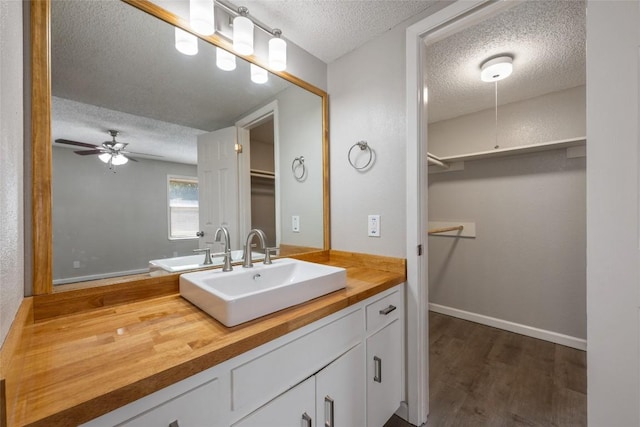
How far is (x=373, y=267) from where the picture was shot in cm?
153

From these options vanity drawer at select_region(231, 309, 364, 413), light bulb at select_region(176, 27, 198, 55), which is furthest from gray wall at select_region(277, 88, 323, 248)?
vanity drawer at select_region(231, 309, 364, 413)

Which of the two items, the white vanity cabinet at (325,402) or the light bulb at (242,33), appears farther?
the light bulb at (242,33)

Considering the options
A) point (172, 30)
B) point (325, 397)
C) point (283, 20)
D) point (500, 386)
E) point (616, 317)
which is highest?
point (283, 20)

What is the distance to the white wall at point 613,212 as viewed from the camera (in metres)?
0.84

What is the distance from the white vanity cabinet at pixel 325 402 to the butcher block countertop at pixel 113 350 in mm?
210

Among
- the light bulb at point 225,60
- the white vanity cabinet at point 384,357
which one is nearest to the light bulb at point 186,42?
the light bulb at point 225,60

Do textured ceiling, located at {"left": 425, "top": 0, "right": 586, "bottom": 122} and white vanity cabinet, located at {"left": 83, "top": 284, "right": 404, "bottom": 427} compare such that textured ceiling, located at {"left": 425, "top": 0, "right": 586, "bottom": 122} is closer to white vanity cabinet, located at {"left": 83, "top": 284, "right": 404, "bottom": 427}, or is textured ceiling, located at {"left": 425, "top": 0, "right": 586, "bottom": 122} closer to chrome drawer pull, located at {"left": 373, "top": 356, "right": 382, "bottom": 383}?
white vanity cabinet, located at {"left": 83, "top": 284, "right": 404, "bottom": 427}

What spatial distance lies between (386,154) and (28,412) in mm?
1533

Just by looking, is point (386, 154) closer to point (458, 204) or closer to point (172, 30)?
point (172, 30)

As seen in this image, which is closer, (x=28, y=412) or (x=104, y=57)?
(x=28, y=412)

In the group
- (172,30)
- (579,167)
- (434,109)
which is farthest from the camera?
(434,109)

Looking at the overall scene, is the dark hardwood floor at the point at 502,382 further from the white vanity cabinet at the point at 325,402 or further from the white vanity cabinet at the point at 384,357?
the white vanity cabinet at the point at 325,402

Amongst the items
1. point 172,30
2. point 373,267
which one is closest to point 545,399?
point 373,267

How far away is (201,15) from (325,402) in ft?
5.35
